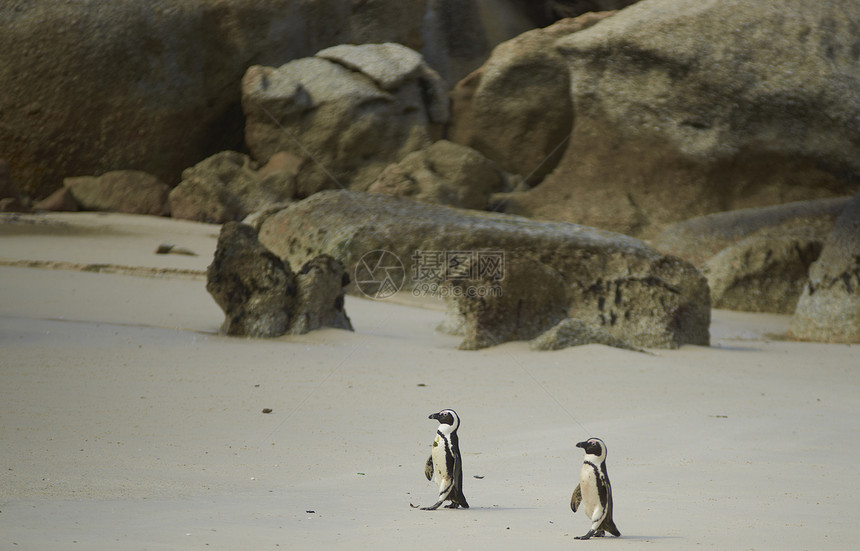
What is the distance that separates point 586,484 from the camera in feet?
9.93

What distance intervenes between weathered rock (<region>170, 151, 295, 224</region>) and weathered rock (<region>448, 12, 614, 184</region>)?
3.30 m

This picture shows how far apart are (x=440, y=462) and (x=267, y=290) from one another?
455 centimetres

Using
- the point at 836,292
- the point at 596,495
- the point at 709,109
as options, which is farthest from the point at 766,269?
the point at 596,495

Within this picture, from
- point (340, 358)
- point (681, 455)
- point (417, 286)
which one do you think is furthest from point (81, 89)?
point (681, 455)

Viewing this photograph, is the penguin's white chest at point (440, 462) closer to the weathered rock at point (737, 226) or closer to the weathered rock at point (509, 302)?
the weathered rock at point (509, 302)

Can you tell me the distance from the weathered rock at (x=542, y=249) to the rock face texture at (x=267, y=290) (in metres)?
1.36

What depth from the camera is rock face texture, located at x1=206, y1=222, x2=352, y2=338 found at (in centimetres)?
755

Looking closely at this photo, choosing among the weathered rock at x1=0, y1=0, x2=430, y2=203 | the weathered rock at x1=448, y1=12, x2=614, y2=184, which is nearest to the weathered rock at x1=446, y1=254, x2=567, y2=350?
the weathered rock at x1=448, y1=12, x2=614, y2=184

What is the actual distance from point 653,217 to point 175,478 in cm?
1306

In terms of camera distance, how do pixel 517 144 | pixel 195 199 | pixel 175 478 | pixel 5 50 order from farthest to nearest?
pixel 517 144, pixel 5 50, pixel 195 199, pixel 175 478

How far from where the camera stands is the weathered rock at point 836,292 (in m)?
9.52

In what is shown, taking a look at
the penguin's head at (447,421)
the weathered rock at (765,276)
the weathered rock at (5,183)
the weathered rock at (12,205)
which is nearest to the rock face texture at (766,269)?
the weathered rock at (765,276)

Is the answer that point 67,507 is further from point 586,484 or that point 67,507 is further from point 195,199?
point 195,199

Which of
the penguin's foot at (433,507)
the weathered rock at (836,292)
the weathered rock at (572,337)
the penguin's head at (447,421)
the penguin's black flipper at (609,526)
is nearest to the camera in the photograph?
the penguin's black flipper at (609,526)
